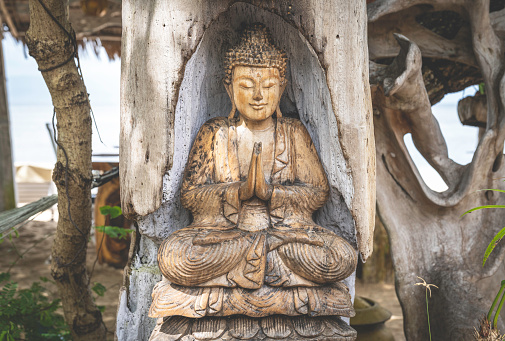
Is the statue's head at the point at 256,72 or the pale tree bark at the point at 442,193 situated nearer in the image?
the statue's head at the point at 256,72

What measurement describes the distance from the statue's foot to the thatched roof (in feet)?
14.1

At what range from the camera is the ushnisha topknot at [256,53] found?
8.34 feet

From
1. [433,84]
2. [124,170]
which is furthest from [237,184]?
[433,84]

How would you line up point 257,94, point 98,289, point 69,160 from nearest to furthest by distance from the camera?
point 257,94, point 69,160, point 98,289

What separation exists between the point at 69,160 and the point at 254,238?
1.22 metres

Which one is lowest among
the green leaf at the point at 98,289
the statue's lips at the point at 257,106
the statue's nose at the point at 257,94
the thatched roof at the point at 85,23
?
the green leaf at the point at 98,289

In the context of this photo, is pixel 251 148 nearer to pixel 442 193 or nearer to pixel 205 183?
pixel 205 183

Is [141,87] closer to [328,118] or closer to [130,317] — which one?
[328,118]

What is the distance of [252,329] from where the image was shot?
2.10 m

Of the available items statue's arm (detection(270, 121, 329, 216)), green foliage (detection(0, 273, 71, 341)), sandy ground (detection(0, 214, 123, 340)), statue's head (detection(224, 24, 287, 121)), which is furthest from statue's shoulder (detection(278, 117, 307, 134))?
sandy ground (detection(0, 214, 123, 340))

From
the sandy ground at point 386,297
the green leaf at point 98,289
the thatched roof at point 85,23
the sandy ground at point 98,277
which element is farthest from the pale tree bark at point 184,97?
the thatched roof at point 85,23

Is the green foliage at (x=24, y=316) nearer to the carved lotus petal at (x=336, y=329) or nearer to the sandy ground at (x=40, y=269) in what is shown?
the sandy ground at (x=40, y=269)

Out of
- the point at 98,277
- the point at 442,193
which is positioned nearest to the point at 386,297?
the point at 442,193

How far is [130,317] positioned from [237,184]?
0.94 m
